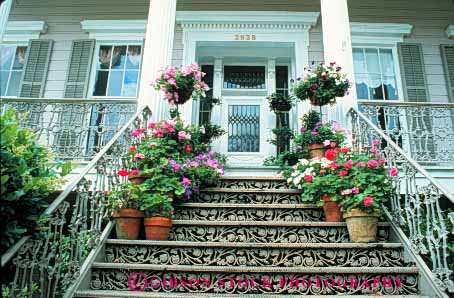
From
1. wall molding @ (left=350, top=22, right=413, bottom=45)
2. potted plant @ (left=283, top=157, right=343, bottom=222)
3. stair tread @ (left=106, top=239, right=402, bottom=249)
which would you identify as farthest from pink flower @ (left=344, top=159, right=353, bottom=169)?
wall molding @ (left=350, top=22, right=413, bottom=45)

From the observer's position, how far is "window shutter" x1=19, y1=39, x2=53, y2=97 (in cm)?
683

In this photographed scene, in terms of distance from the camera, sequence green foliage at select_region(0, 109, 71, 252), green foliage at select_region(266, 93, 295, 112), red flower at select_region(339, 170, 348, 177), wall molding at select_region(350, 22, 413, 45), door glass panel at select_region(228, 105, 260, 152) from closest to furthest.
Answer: green foliage at select_region(0, 109, 71, 252)
red flower at select_region(339, 170, 348, 177)
green foliage at select_region(266, 93, 295, 112)
door glass panel at select_region(228, 105, 260, 152)
wall molding at select_region(350, 22, 413, 45)

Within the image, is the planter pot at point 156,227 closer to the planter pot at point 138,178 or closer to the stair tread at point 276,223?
the stair tread at point 276,223

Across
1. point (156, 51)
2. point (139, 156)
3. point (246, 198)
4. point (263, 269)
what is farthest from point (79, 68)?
point (263, 269)

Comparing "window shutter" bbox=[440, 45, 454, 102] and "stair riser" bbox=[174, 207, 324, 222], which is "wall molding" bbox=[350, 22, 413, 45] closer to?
"window shutter" bbox=[440, 45, 454, 102]

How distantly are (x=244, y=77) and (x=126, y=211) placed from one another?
4.30 m

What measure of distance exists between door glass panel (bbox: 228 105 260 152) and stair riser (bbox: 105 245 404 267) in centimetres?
350

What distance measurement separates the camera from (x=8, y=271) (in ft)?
7.34

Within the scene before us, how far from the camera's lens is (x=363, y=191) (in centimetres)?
346

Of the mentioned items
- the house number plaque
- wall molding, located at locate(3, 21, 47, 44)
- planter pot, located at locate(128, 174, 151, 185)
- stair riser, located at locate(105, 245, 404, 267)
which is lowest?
stair riser, located at locate(105, 245, 404, 267)

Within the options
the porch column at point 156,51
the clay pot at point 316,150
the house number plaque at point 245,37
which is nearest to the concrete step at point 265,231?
the clay pot at point 316,150

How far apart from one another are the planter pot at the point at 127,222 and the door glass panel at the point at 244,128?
3342 mm

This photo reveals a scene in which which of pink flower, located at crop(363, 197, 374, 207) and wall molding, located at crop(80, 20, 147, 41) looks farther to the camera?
wall molding, located at crop(80, 20, 147, 41)

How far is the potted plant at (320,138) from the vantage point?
4582mm
